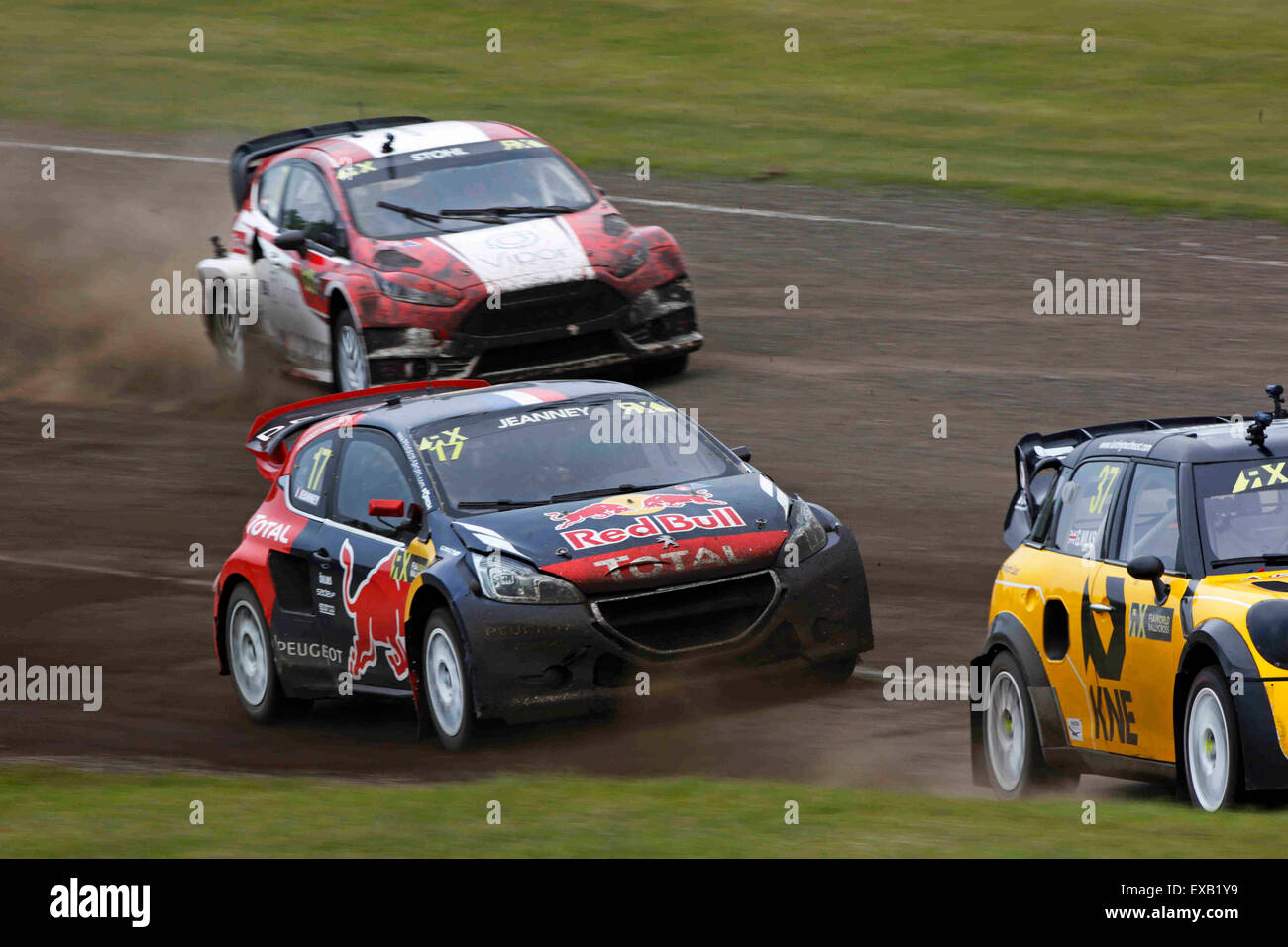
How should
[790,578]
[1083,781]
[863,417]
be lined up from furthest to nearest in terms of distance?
[863,417] → [790,578] → [1083,781]

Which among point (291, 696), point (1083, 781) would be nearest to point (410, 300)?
point (291, 696)

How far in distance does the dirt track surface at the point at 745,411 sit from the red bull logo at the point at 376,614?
37 centimetres

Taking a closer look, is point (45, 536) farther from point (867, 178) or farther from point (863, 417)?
point (867, 178)

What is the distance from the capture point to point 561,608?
10016 millimetres

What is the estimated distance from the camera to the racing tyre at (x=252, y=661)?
37.9ft

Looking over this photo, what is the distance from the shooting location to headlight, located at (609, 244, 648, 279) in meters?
16.3

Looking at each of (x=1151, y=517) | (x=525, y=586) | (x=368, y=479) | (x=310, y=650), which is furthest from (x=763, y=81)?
(x=1151, y=517)

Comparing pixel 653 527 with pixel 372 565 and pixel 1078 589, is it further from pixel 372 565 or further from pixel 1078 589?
pixel 1078 589

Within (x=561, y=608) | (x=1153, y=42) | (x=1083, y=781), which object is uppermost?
(x=1153, y=42)

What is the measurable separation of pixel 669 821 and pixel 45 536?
8.08m

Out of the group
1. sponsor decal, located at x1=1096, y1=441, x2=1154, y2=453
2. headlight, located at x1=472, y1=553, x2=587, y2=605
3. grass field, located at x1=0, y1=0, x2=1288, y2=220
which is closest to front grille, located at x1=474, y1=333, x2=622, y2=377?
headlight, located at x1=472, y1=553, x2=587, y2=605

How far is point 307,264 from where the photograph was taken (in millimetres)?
16844

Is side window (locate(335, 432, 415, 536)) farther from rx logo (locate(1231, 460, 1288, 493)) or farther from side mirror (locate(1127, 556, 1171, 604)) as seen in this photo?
rx logo (locate(1231, 460, 1288, 493))

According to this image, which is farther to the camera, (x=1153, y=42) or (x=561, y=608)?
(x=1153, y=42)
